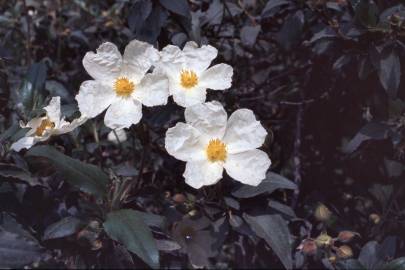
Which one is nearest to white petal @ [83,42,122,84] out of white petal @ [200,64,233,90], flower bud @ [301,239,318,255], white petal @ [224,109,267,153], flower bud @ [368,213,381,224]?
white petal @ [200,64,233,90]

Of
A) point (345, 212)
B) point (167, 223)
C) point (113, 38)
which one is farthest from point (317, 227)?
point (113, 38)

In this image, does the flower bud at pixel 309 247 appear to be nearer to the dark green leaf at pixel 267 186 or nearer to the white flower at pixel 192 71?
the dark green leaf at pixel 267 186

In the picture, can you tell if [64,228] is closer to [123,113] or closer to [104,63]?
[123,113]

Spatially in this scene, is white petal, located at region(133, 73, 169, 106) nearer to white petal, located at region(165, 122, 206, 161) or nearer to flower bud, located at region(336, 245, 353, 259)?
white petal, located at region(165, 122, 206, 161)

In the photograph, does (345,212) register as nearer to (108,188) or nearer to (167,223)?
(167,223)

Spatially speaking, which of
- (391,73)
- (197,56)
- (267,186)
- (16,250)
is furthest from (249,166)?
(16,250)

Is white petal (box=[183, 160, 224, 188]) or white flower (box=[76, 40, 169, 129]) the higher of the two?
white flower (box=[76, 40, 169, 129])

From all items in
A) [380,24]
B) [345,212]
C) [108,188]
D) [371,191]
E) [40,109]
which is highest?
[380,24]
